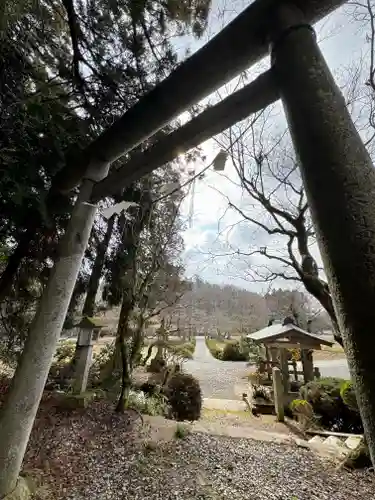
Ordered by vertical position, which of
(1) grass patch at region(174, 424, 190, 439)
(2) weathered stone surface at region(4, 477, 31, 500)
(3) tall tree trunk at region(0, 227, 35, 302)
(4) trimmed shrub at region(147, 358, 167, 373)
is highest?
(3) tall tree trunk at region(0, 227, 35, 302)

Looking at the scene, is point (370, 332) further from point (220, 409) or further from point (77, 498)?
point (220, 409)

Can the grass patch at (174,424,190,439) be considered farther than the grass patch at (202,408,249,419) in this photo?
No

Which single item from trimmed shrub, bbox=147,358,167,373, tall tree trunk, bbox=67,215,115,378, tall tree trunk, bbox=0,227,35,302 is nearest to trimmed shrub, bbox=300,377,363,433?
trimmed shrub, bbox=147,358,167,373

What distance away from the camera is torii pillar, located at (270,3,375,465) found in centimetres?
61

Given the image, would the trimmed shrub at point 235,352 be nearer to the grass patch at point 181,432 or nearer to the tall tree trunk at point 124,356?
the tall tree trunk at point 124,356

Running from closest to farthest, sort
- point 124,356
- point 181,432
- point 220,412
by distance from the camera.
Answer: point 181,432 → point 124,356 → point 220,412

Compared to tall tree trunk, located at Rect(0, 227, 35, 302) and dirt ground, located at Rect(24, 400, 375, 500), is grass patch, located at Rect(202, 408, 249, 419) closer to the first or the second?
dirt ground, located at Rect(24, 400, 375, 500)

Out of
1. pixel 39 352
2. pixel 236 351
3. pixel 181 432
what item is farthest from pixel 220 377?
pixel 39 352

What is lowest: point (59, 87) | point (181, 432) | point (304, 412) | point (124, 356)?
point (181, 432)

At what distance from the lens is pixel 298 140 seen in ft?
2.67

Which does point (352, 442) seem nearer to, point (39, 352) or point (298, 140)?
point (39, 352)

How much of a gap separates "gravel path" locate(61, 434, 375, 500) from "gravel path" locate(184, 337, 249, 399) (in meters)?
6.32

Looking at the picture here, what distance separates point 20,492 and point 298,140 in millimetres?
2849

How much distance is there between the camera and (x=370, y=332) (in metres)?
0.59
